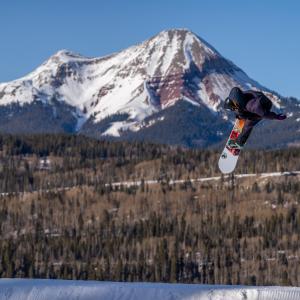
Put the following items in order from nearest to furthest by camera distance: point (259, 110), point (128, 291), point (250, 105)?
1. point (259, 110)
2. point (250, 105)
3. point (128, 291)

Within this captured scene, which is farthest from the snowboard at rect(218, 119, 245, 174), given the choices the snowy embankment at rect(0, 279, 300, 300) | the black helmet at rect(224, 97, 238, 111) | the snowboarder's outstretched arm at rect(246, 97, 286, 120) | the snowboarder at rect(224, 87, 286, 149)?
the snowy embankment at rect(0, 279, 300, 300)

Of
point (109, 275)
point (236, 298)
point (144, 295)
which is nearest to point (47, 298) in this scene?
point (144, 295)

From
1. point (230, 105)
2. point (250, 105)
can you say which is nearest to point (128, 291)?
point (230, 105)

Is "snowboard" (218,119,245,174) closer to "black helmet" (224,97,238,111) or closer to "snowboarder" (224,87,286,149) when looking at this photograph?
"black helmet" (224,97,238,111)

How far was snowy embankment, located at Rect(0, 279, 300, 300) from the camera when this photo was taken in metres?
33.4

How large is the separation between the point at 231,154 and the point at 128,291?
7.87 meters

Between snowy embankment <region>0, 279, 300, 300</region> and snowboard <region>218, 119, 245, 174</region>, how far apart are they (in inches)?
230

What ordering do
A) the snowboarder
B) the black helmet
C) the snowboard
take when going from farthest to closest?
the snowboard < the black helmet < the snowboarder

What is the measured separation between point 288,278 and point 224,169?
16492 cm

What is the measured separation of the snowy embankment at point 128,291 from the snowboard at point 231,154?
583cm

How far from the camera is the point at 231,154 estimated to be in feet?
131

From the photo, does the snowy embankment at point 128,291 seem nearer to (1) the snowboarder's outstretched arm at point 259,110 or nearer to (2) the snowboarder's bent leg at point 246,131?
(1) the snowboarder's outstretched arm at point 259,110

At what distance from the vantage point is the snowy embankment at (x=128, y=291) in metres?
33.4

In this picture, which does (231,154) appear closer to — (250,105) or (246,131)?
(246,131)
